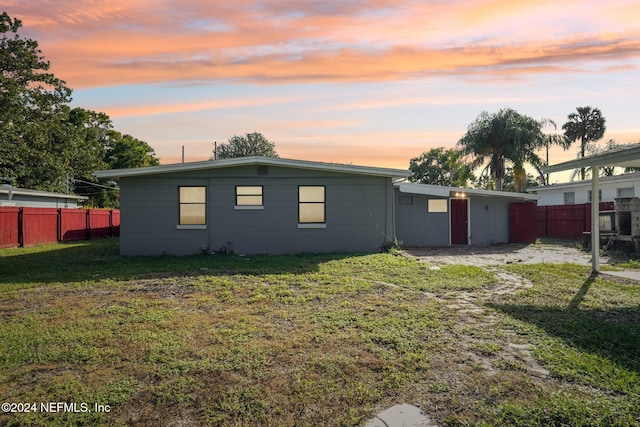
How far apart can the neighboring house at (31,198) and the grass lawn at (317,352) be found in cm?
1631

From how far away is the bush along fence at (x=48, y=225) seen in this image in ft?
57.4

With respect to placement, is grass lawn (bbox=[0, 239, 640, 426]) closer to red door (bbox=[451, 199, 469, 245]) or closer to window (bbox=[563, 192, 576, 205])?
red door (bbox=[451, 199, 469, 245])

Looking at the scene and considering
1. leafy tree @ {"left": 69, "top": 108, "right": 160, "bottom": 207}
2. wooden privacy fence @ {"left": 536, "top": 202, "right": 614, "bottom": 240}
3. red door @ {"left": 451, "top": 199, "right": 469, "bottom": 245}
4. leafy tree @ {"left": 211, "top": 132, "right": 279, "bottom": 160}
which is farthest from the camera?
leafy tree @ {"left": 211, "top": 132, "right": 279, "bottom": 160}

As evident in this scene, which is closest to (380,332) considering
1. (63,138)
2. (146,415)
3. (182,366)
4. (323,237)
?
(182,366)

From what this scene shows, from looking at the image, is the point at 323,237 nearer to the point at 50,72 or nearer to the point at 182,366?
the point at 182,366

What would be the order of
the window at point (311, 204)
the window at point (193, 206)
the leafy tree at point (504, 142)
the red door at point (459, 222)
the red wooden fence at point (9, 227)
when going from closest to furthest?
the window at point (193, 206), the window at point (311, 204), the red wooden fence at point (9, 227), the red door at point (459, 222), the leafy tree at point (504, 142)

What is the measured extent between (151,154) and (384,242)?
44448mm

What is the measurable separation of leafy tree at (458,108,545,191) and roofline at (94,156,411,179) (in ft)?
58.4

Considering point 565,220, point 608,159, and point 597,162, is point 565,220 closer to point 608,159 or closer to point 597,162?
point 597,162

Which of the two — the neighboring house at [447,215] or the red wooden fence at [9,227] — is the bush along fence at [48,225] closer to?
the red wooden fence at [9,227]

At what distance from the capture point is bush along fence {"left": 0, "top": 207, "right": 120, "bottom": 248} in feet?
57.4

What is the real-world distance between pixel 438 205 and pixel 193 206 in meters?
9.82

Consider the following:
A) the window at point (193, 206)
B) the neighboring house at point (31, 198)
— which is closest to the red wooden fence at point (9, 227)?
the neighboring house at point (31, 198)

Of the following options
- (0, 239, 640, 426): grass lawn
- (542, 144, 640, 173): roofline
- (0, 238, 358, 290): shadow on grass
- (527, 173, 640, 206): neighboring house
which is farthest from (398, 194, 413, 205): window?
(0, 239, 640, 426): grass lawn
